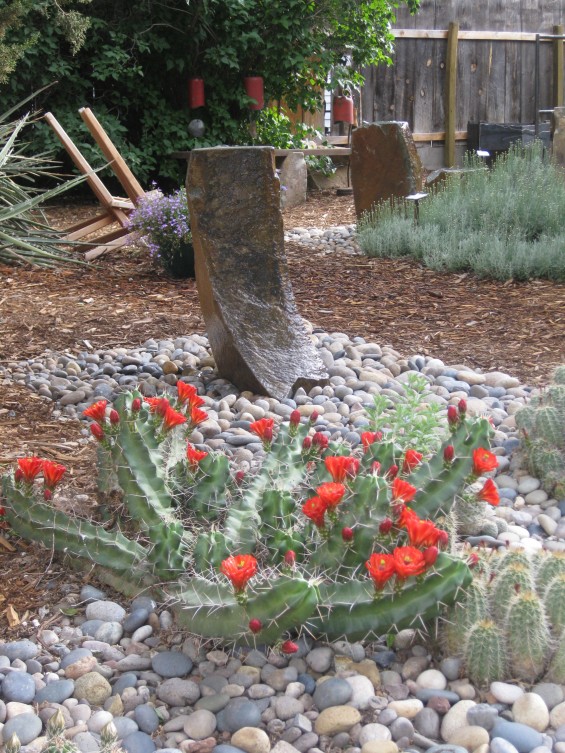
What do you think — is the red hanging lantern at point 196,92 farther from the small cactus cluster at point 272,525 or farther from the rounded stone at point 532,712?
the rounded stone at point 532,712

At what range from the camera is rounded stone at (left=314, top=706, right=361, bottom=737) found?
1.93m

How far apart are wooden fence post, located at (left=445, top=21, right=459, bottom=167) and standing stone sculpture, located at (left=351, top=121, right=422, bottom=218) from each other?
19.0ft

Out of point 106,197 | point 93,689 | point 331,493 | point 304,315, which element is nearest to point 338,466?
point 331,493

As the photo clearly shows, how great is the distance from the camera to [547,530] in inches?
115

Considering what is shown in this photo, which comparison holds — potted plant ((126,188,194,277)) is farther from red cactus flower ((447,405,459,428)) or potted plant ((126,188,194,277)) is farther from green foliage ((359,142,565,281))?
red cactus flower ((447,405,459,428))

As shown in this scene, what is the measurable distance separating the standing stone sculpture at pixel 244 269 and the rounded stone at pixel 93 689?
2120 mm

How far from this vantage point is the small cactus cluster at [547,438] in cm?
320

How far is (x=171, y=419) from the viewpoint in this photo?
8.29 ft

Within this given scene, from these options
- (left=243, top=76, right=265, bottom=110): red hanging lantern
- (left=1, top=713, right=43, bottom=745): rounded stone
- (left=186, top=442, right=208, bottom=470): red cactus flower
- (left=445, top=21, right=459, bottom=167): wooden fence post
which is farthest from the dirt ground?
(left=445, top=21, right=459, bottom=167): wooden fence post

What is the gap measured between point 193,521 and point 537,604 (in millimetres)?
1002

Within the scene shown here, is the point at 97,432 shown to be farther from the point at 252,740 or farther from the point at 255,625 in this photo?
the point at 252,740

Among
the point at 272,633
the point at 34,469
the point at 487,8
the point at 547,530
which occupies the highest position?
the point at 487,8

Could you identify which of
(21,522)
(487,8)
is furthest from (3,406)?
(487,8)

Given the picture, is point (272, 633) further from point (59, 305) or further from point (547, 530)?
point (59, 305)
